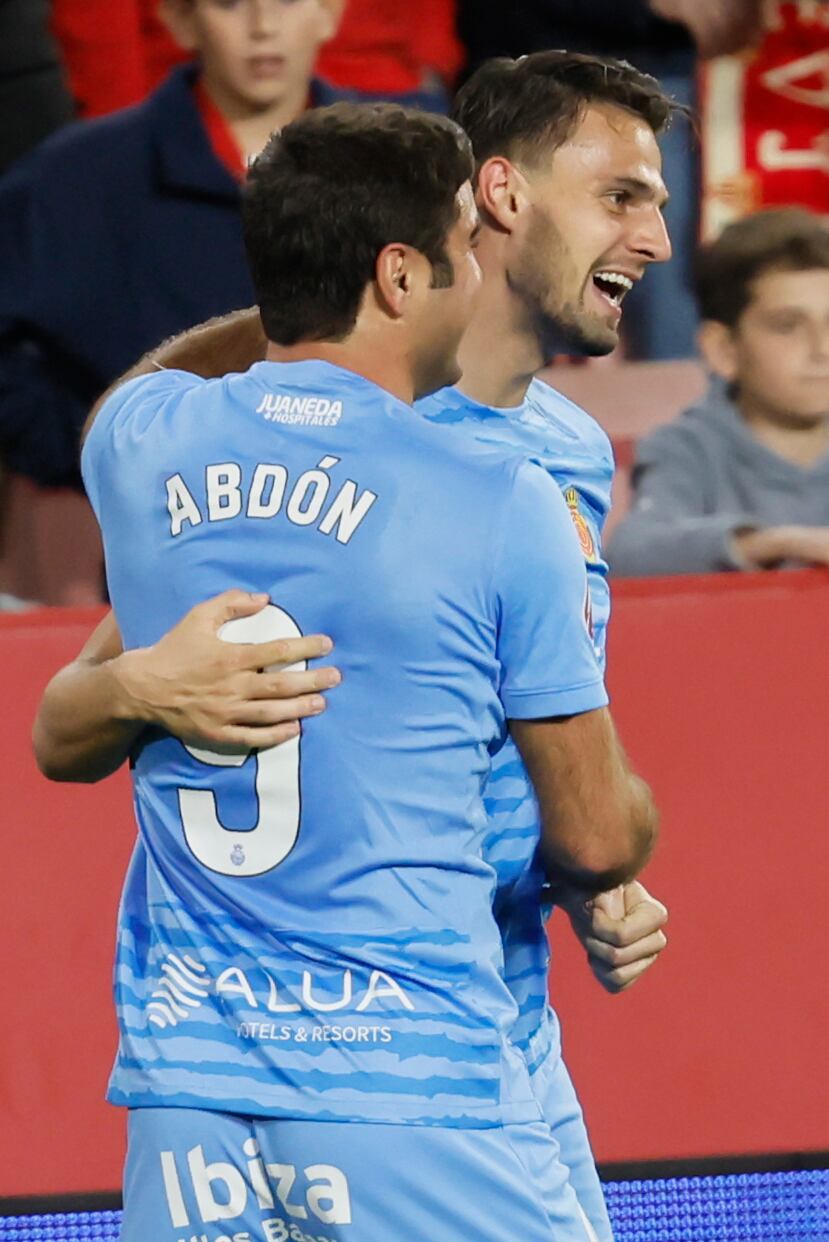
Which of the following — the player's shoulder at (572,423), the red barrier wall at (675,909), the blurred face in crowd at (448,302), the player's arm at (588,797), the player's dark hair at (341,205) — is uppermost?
the player's dark hair at (341,205)

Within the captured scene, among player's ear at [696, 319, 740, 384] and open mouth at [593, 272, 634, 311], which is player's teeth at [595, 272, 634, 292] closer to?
open mouth at [593, 272, 634, 311]

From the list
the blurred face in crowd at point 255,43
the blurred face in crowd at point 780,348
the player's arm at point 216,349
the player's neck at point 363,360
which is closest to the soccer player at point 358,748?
the player's neck at point 363,360

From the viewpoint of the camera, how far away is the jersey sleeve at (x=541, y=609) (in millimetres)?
1808

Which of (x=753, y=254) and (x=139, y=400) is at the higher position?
(x=139, y=400)

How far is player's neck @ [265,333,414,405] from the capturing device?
6.19 feet

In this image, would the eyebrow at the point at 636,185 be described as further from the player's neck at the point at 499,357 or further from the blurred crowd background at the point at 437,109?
the blurred crowd background at the point at 437,109

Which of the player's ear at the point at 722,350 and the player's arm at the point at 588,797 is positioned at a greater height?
the player's arm at the point at 588,797

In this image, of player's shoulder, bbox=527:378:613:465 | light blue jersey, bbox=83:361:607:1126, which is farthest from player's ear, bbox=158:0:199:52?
light blue jersey, bbox=83:361:607:1126

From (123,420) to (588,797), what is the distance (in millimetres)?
561

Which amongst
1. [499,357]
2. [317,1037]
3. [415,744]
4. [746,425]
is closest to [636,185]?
[499,357]

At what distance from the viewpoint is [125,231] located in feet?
13.1

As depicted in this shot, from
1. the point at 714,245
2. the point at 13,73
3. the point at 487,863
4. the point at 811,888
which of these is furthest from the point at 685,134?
the point at 487,863

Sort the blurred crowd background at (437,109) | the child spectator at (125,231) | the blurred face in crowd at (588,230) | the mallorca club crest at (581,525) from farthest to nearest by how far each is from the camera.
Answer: the child spectator at (125,231) → the blurred crowd background at (437,109) → the blurred face in crowd at (588,230) → the mallorca club crest at (581,525)

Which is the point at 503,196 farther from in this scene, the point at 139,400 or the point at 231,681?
the point at 231,681
